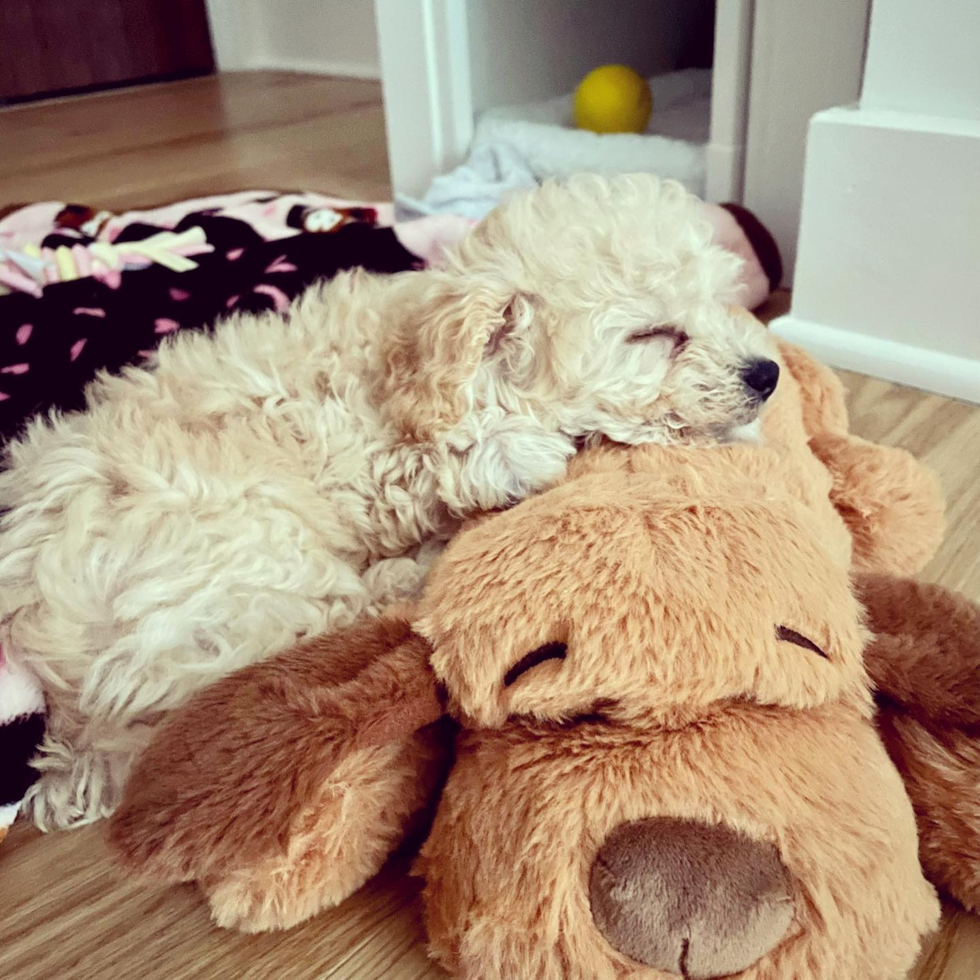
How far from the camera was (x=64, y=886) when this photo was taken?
0.84 meters

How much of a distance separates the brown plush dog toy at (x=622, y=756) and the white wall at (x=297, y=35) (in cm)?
500

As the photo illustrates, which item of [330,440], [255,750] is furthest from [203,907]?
[330,440]

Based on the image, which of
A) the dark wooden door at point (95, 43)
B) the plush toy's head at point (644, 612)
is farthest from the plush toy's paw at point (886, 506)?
the dark wooden door at point (95, 43)

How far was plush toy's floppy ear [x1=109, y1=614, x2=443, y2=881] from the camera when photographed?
631mm

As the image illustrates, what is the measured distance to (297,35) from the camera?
562 centimetres

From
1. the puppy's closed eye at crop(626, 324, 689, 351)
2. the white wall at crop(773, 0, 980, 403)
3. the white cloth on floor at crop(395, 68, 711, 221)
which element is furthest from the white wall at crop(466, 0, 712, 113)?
the puppy's closed eye at crop(626, 324, 689, 351)

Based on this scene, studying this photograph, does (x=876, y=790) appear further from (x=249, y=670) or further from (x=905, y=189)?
(x=905, y=189)

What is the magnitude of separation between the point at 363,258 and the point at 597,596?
1.37 metres

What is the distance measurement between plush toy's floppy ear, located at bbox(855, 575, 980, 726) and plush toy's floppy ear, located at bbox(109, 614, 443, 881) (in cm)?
35

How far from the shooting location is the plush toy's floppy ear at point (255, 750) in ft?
2.07

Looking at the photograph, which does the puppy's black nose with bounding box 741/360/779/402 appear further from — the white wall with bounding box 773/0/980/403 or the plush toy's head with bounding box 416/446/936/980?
the white wall with bounding box 773/0/980/403

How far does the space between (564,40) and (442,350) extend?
2.47 meters

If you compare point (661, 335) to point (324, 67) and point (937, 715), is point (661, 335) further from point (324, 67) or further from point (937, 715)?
point (324, 67)

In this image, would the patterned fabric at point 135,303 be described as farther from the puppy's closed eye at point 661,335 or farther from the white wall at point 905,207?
the white wall at point 905,207
